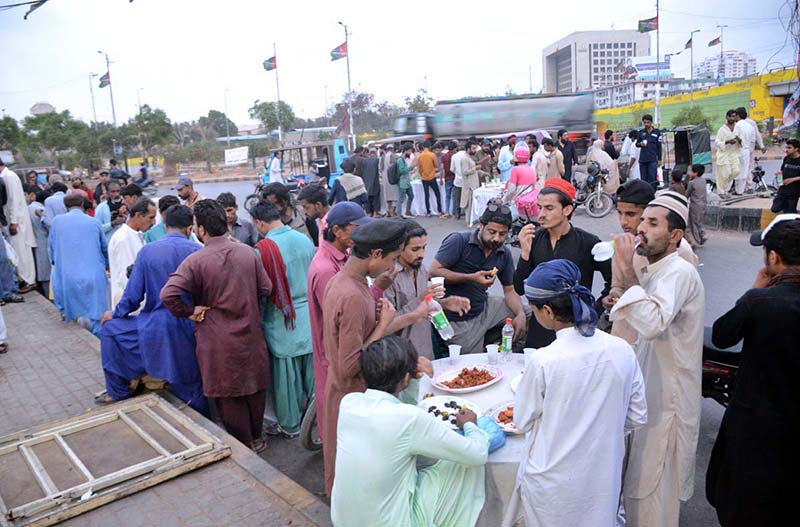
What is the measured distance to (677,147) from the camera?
1270 cm

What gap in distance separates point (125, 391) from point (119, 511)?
66.4 inches

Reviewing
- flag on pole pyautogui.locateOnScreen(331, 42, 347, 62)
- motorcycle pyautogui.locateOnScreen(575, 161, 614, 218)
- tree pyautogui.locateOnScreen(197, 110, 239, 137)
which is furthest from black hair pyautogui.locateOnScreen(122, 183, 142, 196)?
tree pyautogui.locateOnScreen(197, 110, 239, 137)

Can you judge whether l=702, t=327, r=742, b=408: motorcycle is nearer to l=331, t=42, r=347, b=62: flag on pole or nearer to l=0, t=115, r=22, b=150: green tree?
l=331, t=42, r=347, b=62: flag on pole

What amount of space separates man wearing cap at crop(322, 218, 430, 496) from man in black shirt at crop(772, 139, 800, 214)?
786 centimetres

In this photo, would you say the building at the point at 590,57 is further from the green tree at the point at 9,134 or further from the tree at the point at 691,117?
the green tree at the point at 9,134

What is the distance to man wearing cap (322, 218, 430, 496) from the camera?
103 inches

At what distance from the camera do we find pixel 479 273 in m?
3.94

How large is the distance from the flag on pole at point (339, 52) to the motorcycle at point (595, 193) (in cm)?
2090

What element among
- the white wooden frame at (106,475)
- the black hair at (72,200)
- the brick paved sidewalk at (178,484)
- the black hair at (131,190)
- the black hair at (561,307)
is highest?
the black hair at (131,190)

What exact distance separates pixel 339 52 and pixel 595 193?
22244 millimetres

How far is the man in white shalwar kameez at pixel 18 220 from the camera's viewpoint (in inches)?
332

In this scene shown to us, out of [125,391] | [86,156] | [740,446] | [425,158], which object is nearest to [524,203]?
[425,158]

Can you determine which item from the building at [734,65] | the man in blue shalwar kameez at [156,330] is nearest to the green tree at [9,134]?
the man in blue shalwar kameez at [156,330]

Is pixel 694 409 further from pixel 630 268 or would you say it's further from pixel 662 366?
pixel 630 268
